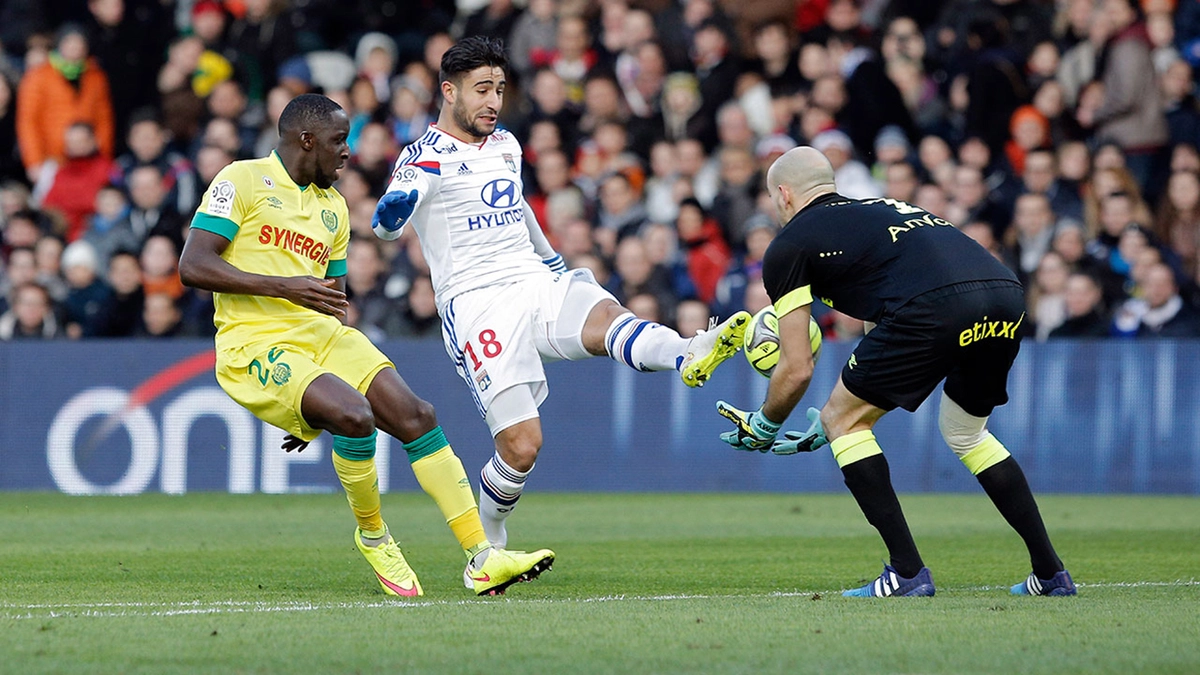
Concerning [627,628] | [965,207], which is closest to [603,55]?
[965,207]

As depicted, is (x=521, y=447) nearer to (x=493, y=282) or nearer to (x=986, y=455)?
(x=493, y=282)

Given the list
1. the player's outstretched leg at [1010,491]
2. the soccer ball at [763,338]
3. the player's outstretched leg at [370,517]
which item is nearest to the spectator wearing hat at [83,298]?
the player's outstretched leg at [370,517]

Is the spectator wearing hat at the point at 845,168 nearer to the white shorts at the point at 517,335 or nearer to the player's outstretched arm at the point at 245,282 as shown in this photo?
the white shorts at the point at 517,335

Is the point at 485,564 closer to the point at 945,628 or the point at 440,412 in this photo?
the point at 945,628

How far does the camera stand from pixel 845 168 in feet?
52.3

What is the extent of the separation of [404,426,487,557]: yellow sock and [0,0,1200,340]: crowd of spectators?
685cm

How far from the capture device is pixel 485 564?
7.93 metres

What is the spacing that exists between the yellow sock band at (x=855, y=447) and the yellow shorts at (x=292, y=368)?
222cm

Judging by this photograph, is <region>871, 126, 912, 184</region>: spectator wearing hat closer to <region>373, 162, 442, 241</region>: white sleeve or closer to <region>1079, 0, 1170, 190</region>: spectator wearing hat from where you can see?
<region>1079, 0, 1170, 190</region>: spectator wearing hat

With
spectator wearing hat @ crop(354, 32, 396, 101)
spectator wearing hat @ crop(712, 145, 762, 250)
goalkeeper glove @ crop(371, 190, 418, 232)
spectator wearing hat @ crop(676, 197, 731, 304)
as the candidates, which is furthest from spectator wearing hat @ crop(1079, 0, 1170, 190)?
goalkeeper glove @ crop(371, 190, 418, 232)

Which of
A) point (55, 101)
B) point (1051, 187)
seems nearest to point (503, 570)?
point (1051, 187)

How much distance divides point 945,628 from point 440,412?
9.39 meters

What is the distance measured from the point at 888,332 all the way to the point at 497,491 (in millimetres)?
2212

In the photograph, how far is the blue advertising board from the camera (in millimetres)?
14664
